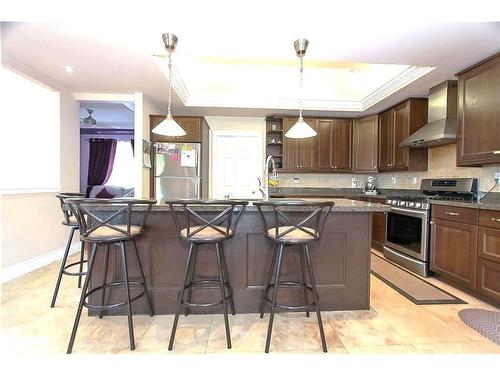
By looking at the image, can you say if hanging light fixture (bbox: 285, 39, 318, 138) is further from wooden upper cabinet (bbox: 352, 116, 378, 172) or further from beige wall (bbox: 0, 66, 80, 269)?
beige wall (bbox: 0, 66, 80, 269)

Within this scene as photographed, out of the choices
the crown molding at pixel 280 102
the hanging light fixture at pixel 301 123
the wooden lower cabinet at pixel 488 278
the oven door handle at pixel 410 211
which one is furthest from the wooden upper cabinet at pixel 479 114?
the hanging light fixture at pixel 301 123

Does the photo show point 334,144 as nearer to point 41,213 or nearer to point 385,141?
point 385,141

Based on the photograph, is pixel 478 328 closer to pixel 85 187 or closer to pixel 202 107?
pixel 202 107

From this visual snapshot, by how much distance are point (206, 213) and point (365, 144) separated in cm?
370

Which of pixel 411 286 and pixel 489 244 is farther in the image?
pixel 411 286

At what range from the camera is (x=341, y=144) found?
480 centimetres

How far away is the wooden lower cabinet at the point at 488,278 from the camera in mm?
2223

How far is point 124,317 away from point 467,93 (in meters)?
3.95

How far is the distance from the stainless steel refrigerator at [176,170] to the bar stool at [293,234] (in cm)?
224

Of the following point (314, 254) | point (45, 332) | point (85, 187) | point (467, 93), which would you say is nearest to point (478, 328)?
point (314, 254)

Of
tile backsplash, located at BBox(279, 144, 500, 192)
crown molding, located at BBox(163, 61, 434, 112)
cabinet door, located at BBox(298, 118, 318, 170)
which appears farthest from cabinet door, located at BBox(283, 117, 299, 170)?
crown molding, located at BBox(163, 61, 434, 112)

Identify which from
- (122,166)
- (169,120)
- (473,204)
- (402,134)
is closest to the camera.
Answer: (169,120)

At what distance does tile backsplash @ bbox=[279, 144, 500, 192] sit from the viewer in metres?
2.98

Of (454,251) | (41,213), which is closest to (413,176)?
(454,251)
